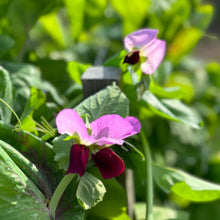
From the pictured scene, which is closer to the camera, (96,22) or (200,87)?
(96,22)

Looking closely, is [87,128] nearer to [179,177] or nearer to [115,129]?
[115,129]

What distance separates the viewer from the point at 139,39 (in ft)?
2.07

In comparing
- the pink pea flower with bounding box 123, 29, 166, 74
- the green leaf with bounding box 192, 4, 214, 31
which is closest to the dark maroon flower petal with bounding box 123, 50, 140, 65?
the pink pea flower with bounding box 123, 29, 166, 74

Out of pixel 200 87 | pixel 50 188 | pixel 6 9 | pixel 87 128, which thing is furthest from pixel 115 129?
pixel 200 87

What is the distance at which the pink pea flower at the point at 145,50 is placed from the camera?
0.62m

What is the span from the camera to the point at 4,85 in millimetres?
632

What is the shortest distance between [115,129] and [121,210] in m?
0.21

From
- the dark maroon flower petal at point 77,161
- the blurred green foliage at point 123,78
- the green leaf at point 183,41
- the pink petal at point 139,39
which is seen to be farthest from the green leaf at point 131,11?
the dark maroon flower petal at point 77,161

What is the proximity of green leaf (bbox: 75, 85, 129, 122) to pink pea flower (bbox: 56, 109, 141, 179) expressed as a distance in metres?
0.08

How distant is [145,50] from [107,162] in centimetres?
23

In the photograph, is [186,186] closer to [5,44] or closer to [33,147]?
[33,147]

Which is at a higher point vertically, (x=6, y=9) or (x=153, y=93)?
(x=6, y=9)

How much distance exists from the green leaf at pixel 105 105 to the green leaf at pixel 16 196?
0.44 ft

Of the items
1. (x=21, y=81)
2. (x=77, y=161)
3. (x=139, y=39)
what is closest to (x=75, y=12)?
(x=21, y=81)
